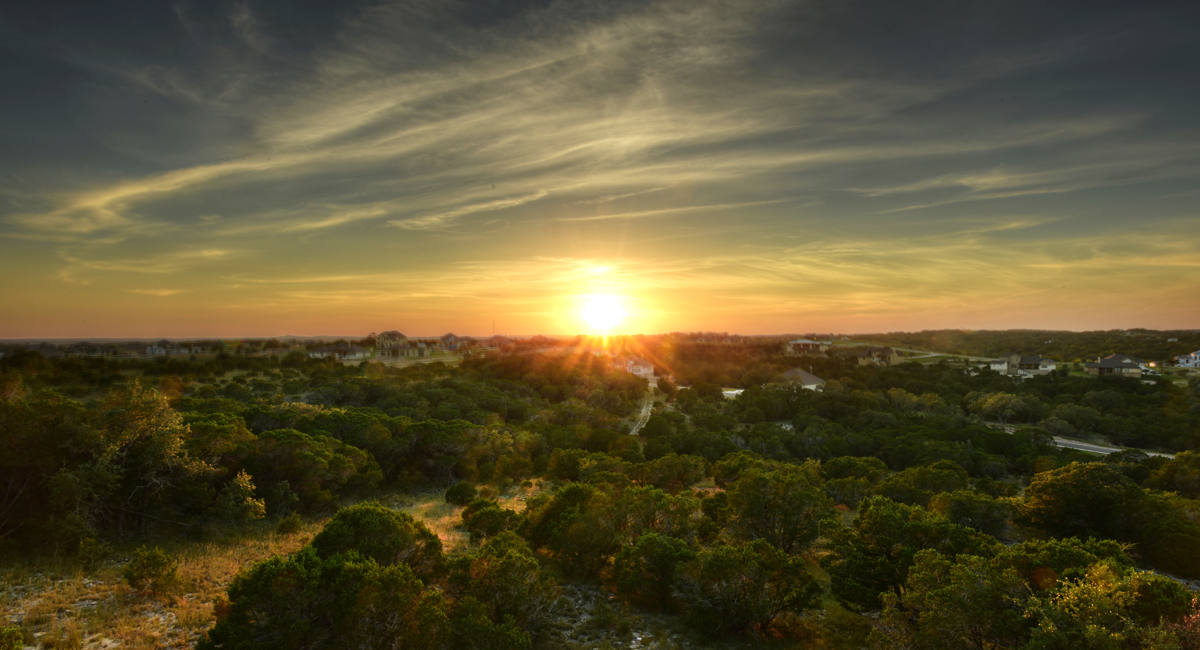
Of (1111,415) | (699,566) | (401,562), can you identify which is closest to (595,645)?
(699,566)

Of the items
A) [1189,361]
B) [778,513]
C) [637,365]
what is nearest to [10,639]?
[778,513]

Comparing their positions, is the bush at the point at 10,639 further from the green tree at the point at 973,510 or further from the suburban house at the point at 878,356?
the suburban house at the point at 878,356

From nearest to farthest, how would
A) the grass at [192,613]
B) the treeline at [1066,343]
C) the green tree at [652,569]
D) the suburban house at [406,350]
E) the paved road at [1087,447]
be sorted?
the grass at [192,613] → the green tree at [652,569] → the paved road at [1087,447] → the suburban house at [406,350] → the treeline at [1066,343]

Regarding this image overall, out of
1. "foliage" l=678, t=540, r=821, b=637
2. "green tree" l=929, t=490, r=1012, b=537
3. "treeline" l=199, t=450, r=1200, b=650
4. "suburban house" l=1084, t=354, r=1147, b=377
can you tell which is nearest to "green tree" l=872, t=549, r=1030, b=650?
"treeline" l=199, t=450, r=1200, b=650

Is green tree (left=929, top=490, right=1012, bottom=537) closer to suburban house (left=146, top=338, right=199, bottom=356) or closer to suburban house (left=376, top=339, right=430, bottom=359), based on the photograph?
suburban house (left=146, top=338, right=199, bottom=356)

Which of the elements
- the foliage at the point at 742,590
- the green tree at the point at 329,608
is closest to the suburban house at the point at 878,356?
the foliage at the point at 742,590

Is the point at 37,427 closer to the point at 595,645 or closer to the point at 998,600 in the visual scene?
the point at 595,645
